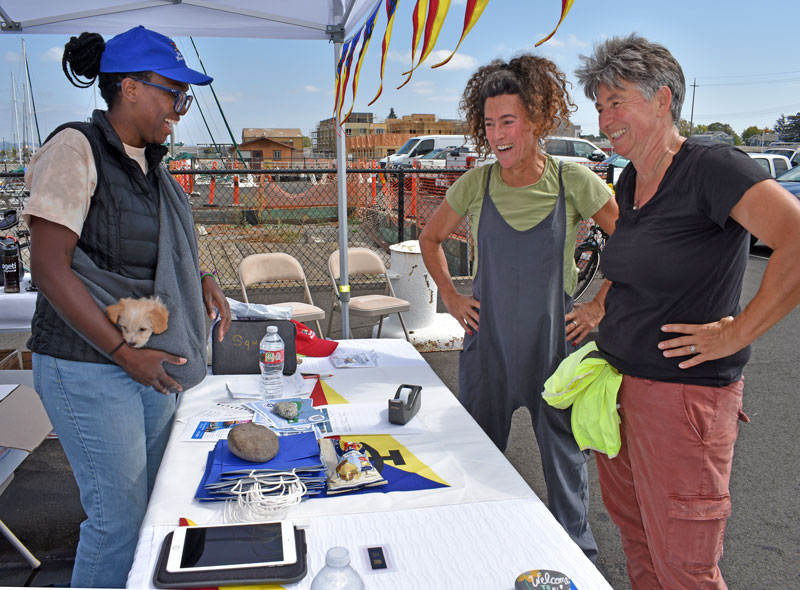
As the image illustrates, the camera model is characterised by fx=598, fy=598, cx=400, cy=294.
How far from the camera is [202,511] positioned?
1440 millimetres

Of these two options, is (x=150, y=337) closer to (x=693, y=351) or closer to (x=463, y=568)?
(x=463, y=568)

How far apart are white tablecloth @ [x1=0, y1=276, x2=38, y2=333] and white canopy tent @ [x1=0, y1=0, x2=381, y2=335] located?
5.09 ft

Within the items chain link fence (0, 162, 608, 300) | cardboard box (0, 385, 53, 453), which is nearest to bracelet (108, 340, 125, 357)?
cardboard box (0, 385, 53, 453)

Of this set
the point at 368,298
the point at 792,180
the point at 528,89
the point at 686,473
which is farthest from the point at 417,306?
→ the point at 792,180

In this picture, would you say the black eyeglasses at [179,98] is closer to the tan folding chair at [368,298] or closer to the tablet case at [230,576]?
the tablet case at [230,576]

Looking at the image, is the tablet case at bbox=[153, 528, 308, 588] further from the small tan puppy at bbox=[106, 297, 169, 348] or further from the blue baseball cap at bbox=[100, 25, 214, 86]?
the blue baseball cap at bbox=[100, 25, 214, 86]

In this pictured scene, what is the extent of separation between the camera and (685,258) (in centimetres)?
146

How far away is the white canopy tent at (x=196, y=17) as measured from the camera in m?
3.43

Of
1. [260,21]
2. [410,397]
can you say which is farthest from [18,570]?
[260,21]

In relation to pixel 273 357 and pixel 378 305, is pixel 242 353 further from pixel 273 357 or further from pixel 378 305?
pixel 378 305

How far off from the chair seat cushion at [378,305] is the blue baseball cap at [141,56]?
10.5ft

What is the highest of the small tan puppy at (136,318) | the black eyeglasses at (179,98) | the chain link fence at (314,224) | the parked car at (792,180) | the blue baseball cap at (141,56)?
the blue baseball cap at (141,56)

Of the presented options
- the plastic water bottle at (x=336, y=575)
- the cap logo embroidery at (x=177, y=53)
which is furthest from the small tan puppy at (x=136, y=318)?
the plastic water bottle at (x=336, y=575)

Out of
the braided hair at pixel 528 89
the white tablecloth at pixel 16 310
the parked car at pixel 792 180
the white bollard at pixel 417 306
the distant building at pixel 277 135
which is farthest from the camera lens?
the distant building at pixel 277 135
